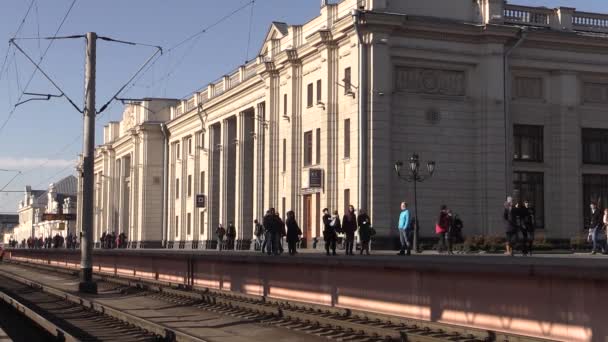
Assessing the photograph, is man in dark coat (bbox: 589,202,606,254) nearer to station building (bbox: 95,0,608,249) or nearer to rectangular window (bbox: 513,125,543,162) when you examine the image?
station building (bbox: 95,0,608,249)

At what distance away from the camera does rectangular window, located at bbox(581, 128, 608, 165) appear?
48594 millimetres

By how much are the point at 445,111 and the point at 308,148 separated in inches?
329

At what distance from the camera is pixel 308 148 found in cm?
5069

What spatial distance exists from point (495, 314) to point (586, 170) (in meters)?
36.8

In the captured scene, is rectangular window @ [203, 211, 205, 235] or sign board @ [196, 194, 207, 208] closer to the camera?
sign board @ [196, 194, 207, 208]

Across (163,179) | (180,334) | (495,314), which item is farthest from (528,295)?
(163,179)

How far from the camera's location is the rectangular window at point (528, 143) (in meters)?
47.4

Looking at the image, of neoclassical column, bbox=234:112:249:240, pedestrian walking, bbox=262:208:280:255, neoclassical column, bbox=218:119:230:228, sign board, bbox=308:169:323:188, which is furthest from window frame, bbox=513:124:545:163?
neoclassical column, bbox=218:119:230:228

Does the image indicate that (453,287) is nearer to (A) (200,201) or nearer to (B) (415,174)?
(B) (415,174)

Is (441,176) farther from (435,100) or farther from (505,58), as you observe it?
(505,58)

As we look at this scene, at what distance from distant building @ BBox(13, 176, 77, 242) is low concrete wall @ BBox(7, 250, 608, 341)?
348ft

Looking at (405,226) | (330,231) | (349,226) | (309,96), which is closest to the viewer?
(405,226)

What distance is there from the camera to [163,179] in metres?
87.0

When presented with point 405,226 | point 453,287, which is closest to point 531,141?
point 405,226
